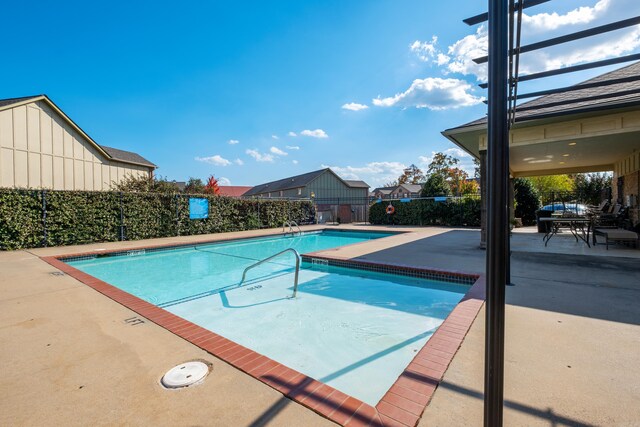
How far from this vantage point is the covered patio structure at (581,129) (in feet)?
18.5

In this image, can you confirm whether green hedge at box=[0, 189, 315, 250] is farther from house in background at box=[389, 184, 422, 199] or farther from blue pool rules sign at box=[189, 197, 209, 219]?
house in background at box=[389, 184, 422, 199]

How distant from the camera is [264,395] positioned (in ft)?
6.00

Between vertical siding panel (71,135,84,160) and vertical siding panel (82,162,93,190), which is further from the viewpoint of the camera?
vertical siding panel (82,162,93,190)

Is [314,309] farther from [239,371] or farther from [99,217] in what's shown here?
[99,217]

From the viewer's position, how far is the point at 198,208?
42.9 feet

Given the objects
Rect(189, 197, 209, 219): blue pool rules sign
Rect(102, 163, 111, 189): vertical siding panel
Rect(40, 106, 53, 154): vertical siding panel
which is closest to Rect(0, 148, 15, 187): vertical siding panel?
Rect(40, 106, 53, 154): vertical siding panel

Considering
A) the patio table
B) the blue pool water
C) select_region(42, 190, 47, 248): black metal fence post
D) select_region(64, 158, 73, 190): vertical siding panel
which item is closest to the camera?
the blue pool water

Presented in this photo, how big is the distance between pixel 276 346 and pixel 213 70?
511 inches

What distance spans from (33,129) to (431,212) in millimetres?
21587

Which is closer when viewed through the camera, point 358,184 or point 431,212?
point 431,212

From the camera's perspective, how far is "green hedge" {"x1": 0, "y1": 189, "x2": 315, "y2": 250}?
8617mm

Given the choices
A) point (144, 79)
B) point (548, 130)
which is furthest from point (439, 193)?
point (144, 79)

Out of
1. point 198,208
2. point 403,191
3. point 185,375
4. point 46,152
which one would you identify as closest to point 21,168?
point 46,152

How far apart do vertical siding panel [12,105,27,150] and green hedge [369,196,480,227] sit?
751 inches
